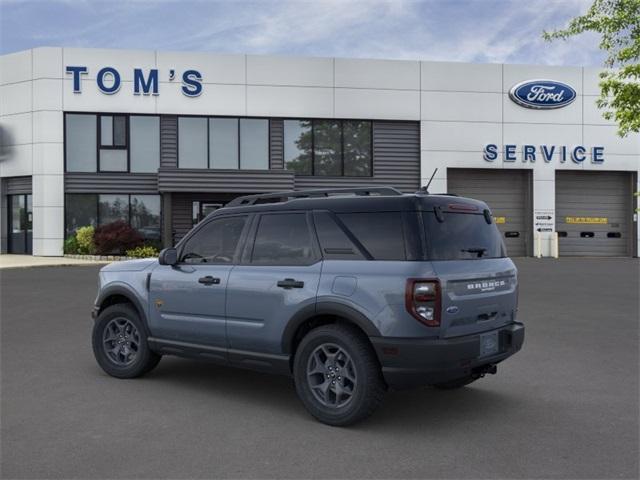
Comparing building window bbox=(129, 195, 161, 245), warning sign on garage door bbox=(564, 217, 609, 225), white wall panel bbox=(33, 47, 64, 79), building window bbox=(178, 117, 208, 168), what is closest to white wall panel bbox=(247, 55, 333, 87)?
building window bbox=(178, 117, 208, 168)

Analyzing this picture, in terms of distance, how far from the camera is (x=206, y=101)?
89.0 ft

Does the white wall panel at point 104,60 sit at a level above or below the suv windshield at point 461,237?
above

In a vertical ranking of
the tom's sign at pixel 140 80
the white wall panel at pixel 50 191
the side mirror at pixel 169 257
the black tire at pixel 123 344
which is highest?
the tom's sign at pixel 140 80

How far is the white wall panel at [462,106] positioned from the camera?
93.8 feet

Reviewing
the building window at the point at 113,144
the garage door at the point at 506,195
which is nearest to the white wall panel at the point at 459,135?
the garage door at the point at 506,195

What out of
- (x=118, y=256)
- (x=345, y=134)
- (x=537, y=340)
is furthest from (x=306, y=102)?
(x=537, y=340)

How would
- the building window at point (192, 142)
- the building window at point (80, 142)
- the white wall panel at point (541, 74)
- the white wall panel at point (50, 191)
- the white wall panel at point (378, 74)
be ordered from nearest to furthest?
the white wall panel at point (50, 191)
the building window at point (80, 142)
the building window at point (192, 142)
the white wall panel at point (378, 74)
the white wall panel at point (541, 74)

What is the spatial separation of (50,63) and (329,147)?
39.7 ft

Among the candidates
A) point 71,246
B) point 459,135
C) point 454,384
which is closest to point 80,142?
point 71,246

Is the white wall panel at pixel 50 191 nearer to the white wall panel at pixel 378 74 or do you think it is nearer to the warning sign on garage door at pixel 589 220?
the white wall panel at pixel 378 74

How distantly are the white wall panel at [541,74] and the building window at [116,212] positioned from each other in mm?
16710

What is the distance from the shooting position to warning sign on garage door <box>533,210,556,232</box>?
29438 mm

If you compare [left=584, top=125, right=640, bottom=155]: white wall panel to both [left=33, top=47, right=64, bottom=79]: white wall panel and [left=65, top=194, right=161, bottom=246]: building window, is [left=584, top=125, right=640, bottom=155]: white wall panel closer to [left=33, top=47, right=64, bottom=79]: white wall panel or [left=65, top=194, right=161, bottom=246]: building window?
[left=65, top=194, right=161, bottom=246]: building window

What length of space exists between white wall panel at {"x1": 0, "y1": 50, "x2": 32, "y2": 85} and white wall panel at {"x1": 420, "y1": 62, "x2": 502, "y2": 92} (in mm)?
16836
